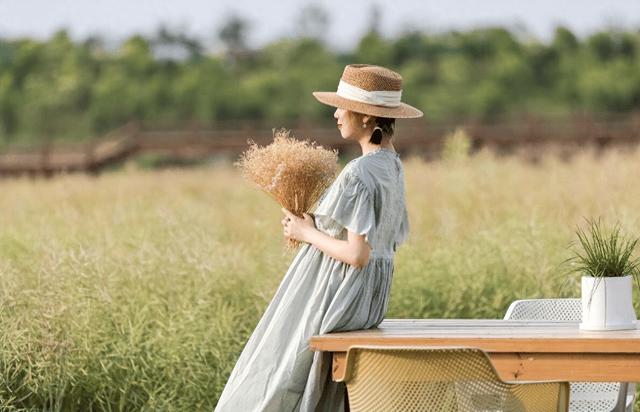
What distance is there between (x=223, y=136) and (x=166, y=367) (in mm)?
28430

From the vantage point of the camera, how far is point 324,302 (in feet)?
13.5

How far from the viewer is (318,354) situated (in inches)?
158

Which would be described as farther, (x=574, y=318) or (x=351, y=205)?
(x=574, y=318)

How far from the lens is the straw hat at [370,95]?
13.8ft

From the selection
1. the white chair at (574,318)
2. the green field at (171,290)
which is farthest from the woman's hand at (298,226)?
the green field at (171,290)

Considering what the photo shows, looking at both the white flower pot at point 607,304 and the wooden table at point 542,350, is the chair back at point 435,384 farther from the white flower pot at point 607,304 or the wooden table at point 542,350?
the white flower pot at point 607,304

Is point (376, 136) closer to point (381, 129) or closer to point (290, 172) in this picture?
point (381, 129)

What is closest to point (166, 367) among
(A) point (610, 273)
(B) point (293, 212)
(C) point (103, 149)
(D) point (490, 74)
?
(B) point (293, 212)

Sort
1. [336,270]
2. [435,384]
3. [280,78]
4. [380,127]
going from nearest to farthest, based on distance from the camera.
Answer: [435,384], [336,270], [380,127], [280,78]

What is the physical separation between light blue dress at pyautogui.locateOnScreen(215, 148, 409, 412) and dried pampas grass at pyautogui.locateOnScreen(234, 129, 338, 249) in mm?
126

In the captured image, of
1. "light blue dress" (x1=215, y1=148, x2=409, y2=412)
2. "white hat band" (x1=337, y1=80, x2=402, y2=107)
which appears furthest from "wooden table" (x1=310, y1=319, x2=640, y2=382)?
"white hat band" (x1=337, y1=80, x2=402, y2=107)

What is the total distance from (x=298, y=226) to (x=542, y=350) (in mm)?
877

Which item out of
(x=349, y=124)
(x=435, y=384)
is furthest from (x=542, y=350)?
(x=349, y=124)

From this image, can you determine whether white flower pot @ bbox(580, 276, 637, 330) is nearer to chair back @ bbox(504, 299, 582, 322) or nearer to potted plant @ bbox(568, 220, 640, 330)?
potted plant @ bbox(568, 220, 640, 330)
